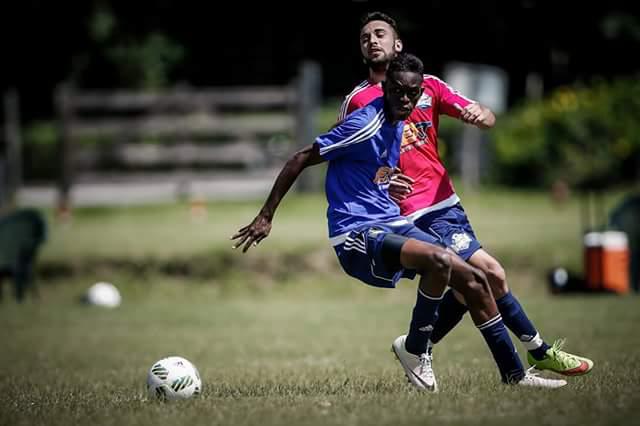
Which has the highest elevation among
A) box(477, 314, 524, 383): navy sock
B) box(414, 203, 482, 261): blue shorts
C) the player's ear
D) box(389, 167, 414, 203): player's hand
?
the player's ear

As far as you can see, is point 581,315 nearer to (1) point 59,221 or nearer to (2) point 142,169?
(1) point 59,221

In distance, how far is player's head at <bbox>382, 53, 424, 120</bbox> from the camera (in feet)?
21.7

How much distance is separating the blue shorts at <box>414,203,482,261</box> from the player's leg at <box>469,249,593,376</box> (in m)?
0.08

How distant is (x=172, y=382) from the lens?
698 centimetres

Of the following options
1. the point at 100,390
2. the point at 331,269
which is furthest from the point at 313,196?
the point at 100,390

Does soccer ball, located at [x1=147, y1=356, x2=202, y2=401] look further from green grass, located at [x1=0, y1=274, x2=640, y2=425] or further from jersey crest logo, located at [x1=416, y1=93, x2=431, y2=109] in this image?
jersey crest logo, located at [x1=416, y1=93, x2=431, y2=109]

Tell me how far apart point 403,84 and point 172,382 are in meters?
2.62

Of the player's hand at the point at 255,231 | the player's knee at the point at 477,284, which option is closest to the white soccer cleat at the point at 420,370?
the player's knee at the point at 477,284

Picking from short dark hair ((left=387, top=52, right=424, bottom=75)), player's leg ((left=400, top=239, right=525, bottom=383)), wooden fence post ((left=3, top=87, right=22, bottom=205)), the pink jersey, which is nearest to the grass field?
player's leg ((left=400, top=239, right=525, bottom=383))

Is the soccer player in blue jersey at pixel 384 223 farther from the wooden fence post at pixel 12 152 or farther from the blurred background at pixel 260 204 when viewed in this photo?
the wooden fence post at pixel 12 152

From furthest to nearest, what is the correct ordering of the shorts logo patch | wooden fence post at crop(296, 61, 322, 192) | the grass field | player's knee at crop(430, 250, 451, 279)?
wooden fence post at crop(296, 61, 322, 192) → the shorts logo patch → player's knee at crop(430, 250, 451, 279) → the grass field

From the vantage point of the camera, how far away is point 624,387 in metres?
6.56

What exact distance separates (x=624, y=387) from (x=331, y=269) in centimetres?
1087

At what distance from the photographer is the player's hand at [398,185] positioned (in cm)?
695
